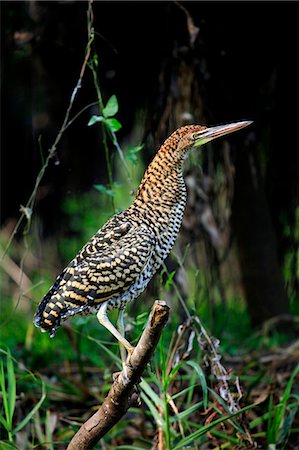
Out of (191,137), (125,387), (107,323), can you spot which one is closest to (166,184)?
(191,137)

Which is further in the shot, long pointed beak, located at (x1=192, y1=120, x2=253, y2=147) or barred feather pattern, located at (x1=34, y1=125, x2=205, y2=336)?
barred feather pattern, located at (x1=34, y1=125, x2=205, y2=336)

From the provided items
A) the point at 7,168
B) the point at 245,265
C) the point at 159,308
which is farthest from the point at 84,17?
the point at 159,308

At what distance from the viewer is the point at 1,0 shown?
4.39 meters

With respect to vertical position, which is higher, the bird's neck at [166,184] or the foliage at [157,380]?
the bird's neck at [166,184]

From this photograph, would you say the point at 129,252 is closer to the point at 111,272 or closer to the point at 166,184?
the point at 111,272

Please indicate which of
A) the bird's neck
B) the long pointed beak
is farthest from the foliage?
the long pointed beak

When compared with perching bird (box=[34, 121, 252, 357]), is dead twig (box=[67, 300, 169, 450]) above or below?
below

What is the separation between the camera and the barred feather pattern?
2.59m

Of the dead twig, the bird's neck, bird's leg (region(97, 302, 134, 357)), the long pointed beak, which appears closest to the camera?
the dead twig

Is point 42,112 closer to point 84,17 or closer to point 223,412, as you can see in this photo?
point 84,17

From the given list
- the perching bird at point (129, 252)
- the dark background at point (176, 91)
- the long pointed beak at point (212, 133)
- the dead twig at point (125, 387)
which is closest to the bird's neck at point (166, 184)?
the perching bird at point (129, 252)

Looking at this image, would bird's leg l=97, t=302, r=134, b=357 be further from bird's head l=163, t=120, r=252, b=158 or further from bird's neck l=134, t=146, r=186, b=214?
bird's head l=163, t=120, r=252, b=158

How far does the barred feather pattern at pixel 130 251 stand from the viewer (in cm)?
Answer: 259

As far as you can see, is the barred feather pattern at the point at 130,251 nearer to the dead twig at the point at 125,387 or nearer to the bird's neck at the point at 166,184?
the bird's neck at the point at 166,184
